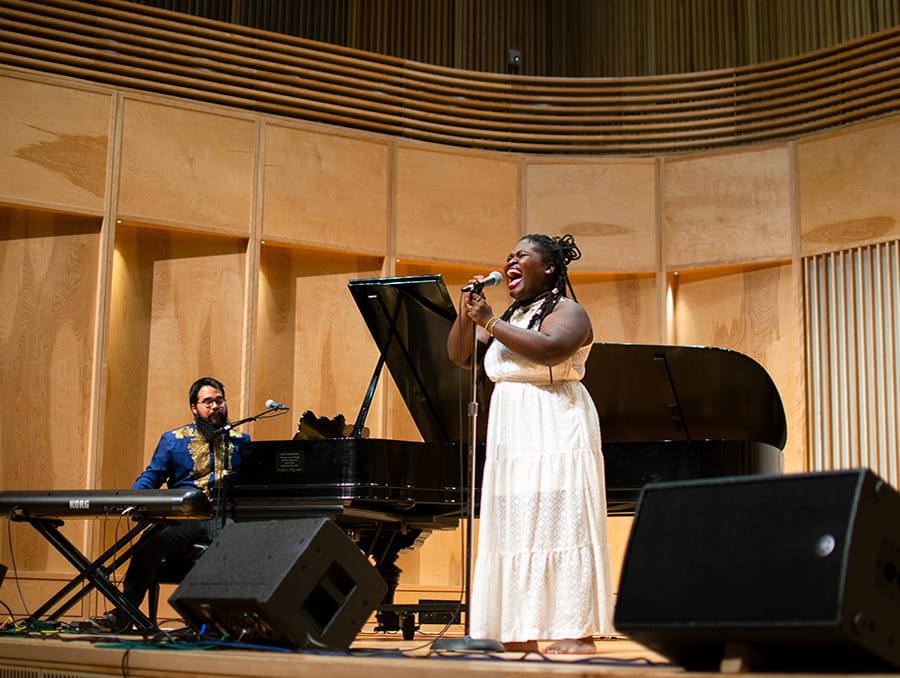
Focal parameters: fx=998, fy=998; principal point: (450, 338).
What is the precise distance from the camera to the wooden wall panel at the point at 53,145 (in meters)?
5.88

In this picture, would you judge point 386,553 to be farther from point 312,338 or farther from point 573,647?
point 312,338

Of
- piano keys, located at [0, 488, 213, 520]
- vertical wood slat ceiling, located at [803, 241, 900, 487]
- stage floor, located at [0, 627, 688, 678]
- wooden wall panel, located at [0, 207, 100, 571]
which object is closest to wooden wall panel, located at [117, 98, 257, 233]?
wooden wall panel, located at [0, 207, 100, 571]

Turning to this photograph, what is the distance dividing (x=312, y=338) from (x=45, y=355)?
1.64 metres

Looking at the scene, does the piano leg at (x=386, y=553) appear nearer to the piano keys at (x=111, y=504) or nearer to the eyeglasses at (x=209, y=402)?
the piano keys at (x=111, y=504)

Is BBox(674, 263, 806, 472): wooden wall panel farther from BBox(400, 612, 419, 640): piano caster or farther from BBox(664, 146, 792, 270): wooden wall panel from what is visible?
BBox(400, 612, 419, 640): piano caster

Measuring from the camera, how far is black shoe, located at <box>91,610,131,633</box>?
3.78 m

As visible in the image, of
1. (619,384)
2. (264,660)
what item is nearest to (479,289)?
(264,660)

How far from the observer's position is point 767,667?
1.65 m

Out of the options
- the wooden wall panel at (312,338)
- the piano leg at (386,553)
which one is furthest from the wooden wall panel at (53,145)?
the piano leg at (386,553)

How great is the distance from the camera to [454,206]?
6859 millimetres

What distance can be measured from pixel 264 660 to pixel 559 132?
5944 mm

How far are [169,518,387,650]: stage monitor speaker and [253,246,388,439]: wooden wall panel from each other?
392 cm

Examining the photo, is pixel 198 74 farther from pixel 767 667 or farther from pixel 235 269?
pixel 767 667

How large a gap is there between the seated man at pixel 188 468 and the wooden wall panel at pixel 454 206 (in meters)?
2.24
